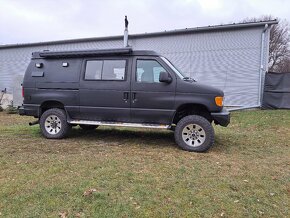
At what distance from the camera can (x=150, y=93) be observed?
6402 millimetres

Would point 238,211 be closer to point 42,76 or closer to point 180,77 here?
point 180,77

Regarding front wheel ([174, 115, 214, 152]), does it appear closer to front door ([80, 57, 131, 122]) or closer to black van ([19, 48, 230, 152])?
black van ([19, 48, 230, 152])

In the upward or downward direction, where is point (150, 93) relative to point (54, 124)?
upward

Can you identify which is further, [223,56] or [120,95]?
[223,56]

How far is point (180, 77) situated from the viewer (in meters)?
6.37

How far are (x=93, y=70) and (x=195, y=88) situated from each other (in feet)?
7.88

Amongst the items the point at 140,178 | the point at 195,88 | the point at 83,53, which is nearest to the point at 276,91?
the point at 195,88

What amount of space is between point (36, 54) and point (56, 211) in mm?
4955

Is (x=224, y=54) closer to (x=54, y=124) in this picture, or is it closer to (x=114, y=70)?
(x=114, y=70)

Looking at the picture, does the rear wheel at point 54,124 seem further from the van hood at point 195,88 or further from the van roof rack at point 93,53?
the van hood at point 195,88

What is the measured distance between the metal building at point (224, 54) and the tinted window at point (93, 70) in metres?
9.09

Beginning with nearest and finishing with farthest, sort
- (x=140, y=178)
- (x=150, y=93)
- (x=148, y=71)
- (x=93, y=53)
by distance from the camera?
(x=140, y=178), (x=150, y=93), (x=148, y=71), (x=93, y=53)

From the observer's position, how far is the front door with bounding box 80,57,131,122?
21.6 ft

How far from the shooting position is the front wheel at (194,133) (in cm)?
607
